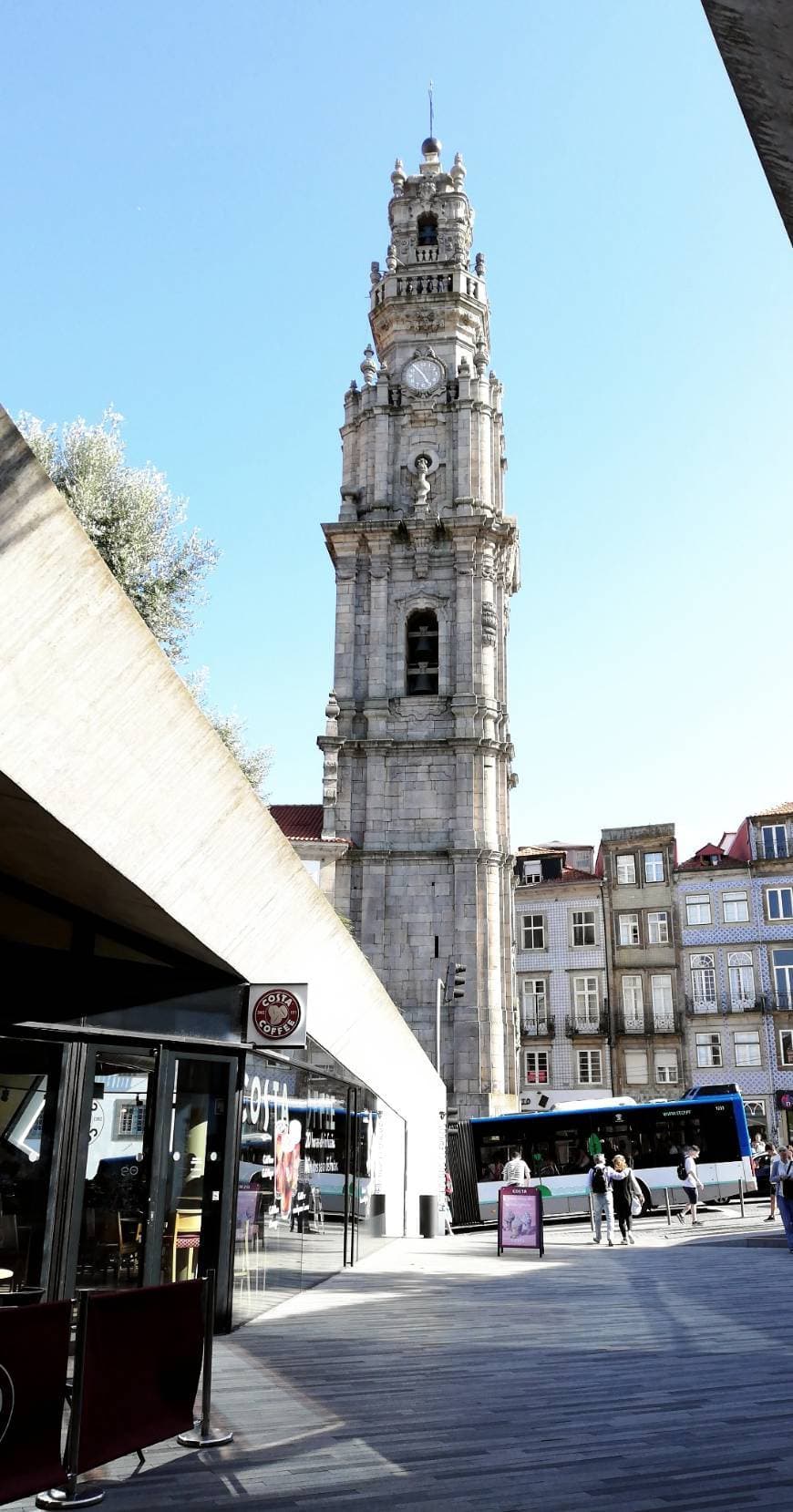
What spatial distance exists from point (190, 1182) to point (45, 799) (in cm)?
454

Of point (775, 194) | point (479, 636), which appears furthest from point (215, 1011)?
point (479, 636)

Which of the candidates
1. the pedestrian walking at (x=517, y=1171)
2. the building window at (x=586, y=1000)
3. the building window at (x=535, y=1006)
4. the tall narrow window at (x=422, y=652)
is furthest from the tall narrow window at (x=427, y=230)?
the pedestrian walking at (x=517, y=1171)

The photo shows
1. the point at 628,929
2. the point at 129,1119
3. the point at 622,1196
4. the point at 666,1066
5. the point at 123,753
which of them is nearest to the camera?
the point at 123,753

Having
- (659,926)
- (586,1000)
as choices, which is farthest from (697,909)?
(586,1000)

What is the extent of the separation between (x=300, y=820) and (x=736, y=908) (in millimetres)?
22559

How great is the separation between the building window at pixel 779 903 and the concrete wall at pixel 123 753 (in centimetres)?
4548

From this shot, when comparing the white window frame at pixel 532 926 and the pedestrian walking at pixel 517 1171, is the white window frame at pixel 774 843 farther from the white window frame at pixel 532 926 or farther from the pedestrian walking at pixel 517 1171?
the pedestrian walking at pixel 517 1171

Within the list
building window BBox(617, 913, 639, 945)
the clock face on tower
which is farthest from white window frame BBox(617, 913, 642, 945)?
the clock face on tower

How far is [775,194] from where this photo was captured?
5156 millimetres

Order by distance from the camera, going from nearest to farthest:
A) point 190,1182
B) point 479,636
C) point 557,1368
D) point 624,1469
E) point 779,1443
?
point 624,1469, point 779,1443, point 557,1368, point 190,1182, point 479,636

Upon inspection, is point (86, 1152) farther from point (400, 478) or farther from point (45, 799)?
point (400, 478)

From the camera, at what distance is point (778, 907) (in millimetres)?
53375

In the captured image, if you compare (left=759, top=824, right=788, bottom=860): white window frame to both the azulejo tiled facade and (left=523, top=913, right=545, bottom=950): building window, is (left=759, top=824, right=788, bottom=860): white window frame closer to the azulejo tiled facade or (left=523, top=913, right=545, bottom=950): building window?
the azulejo tiled facade

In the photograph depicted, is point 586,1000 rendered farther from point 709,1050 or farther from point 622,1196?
point 622,1196
